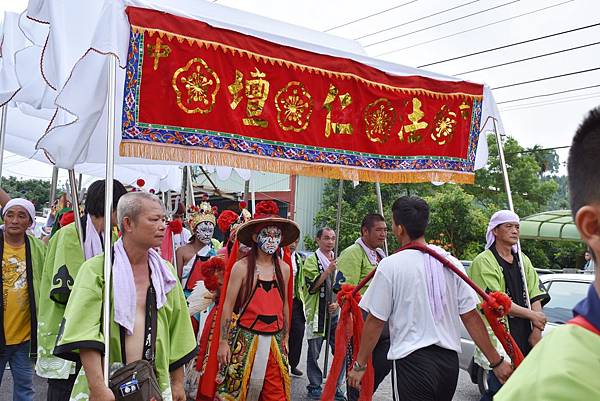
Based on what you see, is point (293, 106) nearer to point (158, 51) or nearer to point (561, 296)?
point (158, 51)

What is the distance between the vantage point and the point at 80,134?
3658 millimetres

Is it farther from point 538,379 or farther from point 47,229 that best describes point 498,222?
point 47,229

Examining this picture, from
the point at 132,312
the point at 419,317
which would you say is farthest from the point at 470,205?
the point at 132,312

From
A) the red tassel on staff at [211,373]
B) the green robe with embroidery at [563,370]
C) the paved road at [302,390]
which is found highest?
the green robe with embroidery at [563,370]

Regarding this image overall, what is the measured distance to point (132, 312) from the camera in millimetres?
3082

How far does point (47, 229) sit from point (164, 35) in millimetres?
6063

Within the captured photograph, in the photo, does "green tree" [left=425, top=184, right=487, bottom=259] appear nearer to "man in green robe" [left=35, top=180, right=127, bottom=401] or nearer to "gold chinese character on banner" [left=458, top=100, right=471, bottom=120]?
"gold chinese character on banner" [left=458, top=100, right=471, bottom=120]

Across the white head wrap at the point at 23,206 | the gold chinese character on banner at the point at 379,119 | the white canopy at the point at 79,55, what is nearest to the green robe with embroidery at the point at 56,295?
the white canopy at the point at 79,55

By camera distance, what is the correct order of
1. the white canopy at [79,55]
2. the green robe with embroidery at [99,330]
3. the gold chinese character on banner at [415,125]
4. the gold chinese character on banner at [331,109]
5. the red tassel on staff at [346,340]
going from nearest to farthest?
the green robe with embroidery at [99,330] → the white canopy at [79,55] → the red tassel on staff at [346,340] → the gold chinese character on banner at [331,109] → the gold chinese character on banner at [415,125]

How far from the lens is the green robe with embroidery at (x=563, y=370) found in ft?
3.40

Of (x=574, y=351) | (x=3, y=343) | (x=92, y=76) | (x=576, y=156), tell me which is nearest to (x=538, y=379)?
(x=574, y=351)

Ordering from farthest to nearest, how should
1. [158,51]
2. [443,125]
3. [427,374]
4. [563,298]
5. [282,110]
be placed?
1. [563,298]
2. [443,125]
3. [282,110]
4. [158,51]
5. [427,374]

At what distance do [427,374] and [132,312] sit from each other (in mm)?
1745

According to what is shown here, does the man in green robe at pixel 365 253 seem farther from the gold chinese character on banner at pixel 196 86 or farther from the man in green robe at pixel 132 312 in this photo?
the man in green robe at pixel 132 312
